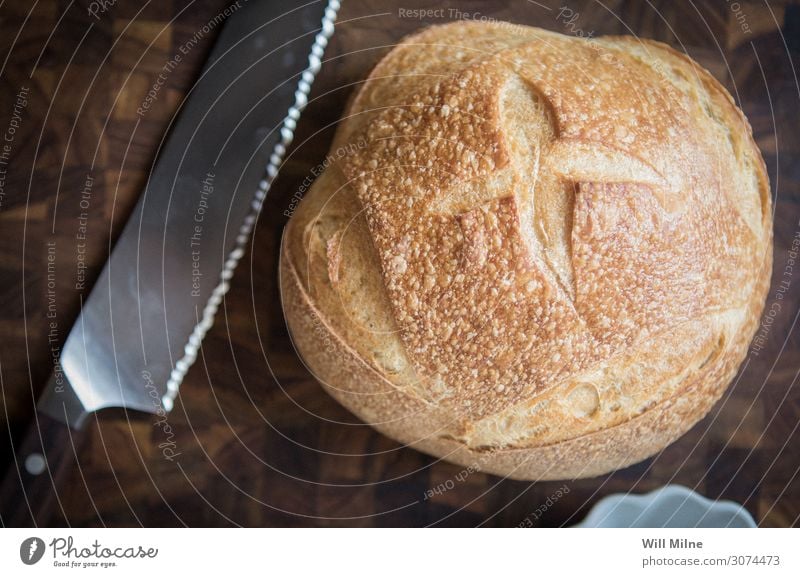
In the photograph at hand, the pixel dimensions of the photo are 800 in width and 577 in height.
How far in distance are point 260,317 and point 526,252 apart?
297 mm

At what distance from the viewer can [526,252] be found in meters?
0.50

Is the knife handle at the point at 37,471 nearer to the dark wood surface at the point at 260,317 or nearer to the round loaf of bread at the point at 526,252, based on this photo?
the dark wood surface at the point at 260,317

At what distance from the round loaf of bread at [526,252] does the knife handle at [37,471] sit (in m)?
0.26

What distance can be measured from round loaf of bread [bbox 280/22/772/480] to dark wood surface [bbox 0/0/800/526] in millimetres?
61

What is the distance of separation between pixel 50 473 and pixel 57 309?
0.17 metres

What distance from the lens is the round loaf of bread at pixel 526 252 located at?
0.51 m

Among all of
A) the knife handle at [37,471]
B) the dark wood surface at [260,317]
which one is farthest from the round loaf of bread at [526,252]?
the knife handle at [37,471]

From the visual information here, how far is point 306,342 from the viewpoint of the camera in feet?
1.91

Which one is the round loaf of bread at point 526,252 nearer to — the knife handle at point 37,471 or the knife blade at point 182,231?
the knife blade at point 182,231

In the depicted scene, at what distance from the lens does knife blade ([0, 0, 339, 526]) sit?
1.86 ft

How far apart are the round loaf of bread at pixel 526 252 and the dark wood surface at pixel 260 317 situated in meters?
0.06

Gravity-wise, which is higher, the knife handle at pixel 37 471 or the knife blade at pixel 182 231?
the knife blade at pixel 182 231

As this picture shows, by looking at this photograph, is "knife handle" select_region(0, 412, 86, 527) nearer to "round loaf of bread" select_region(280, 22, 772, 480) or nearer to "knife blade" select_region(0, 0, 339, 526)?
"knife blade" select_region(0, 0, 339, 526)

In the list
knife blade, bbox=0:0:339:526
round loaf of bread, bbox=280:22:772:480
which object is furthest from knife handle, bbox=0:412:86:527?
round loaf of bread, bbox=280:22:772:480
